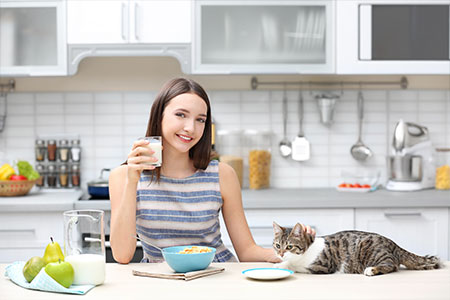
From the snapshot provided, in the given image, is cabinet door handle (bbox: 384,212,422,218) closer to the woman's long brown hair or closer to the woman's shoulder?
the woman's shoulder

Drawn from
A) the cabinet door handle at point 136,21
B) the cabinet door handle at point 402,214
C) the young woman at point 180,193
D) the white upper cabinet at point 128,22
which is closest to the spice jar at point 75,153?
the white upper cabinet at point 128,22

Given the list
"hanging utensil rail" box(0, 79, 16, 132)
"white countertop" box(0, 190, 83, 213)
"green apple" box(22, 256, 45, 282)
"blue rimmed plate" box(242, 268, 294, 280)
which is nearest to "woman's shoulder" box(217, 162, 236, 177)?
"blue rimmed plate" box(242, 268, 294, 280)

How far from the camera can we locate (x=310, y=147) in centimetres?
397

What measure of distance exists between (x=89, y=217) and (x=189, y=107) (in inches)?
22.3

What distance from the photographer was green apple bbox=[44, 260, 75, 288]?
1643mm

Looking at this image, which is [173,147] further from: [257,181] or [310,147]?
[310,147]

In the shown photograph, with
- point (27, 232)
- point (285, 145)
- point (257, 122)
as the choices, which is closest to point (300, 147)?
point (285, 145)

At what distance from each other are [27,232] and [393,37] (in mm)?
2279

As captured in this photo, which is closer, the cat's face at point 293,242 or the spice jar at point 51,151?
the cat's face at point 293,242

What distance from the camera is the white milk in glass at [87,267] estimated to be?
168 cm

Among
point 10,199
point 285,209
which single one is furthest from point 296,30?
point 10,199

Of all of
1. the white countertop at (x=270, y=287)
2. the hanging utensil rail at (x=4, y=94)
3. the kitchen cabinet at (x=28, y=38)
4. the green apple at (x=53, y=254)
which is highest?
the kitchen cabinet at (x=28, y=38)

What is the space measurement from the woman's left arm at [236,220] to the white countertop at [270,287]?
0.35m

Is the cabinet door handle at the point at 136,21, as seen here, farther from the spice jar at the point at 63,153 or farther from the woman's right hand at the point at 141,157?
the woman's right hand at the point at 141,157
